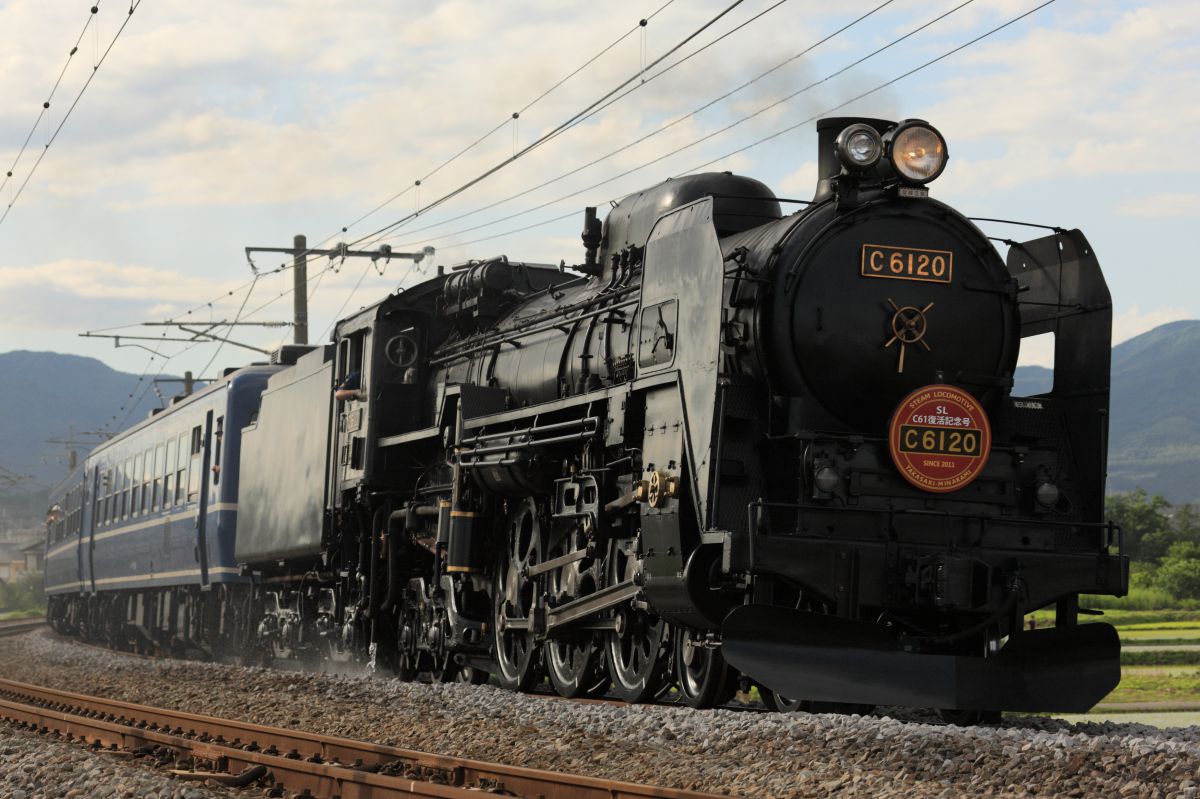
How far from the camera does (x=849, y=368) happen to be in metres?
8.99

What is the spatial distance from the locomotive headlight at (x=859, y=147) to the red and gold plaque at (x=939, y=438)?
1.50 meters

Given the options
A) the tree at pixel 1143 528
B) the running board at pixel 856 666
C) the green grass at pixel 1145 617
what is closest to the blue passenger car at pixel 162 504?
the running board at pixel 856 666

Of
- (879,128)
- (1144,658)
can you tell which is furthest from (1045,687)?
(1144,658)

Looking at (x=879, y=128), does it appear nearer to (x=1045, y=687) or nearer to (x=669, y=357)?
(x=669, y=357)

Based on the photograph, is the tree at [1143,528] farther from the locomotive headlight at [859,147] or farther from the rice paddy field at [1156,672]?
the locomotive headlight at [859,147]

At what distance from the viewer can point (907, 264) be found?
29.9 feet

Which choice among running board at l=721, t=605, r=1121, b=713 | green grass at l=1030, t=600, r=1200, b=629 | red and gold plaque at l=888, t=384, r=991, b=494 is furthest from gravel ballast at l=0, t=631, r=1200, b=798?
green grass at l=1030, t=600, r=1200, b=629

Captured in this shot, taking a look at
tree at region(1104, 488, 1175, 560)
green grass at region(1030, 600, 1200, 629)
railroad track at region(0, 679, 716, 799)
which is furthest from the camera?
tree at region(1104, 488, 1175, 560)

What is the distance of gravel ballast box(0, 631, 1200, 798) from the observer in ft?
21.2

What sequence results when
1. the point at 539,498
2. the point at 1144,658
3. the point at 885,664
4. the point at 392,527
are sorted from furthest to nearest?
the point at 1144,658, the point at 392,527, the point at 539,498, the point at 885,664

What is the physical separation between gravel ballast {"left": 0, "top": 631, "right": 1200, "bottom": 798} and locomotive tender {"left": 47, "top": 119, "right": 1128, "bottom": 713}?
1.68 feet

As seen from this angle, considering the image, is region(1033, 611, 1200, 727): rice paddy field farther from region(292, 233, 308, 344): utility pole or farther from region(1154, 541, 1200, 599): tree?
region(292, 233, 308, 344): utility pole

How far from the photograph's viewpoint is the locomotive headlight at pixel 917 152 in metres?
9.30

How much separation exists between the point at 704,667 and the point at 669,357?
2034 mm
